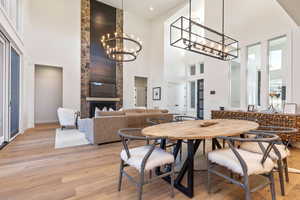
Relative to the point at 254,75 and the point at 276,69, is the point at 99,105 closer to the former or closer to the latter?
the point at 254,75

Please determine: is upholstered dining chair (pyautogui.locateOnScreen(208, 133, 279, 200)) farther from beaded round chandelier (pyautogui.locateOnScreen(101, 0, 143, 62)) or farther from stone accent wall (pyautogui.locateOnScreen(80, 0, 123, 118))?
stone accent wall (pyautogui.locateOnScreen(80, 0, 123, 118))

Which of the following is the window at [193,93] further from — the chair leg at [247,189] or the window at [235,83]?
the chair leg at [247,189]

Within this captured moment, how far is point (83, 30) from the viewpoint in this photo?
6.96 meters

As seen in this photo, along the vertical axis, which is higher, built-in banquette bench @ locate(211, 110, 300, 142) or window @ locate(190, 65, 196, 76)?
window @ locate(190, 65, 196, 76)

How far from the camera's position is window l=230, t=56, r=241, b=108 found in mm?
4797

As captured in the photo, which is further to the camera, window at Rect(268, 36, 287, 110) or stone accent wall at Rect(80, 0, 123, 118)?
stone accent wall at Rect(80, 0, 123, 118)

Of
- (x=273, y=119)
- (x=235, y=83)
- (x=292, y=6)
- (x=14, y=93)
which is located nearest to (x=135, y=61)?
(x=235, y=83)

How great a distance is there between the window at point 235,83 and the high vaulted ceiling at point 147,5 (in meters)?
4.33

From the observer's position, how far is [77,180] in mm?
1953

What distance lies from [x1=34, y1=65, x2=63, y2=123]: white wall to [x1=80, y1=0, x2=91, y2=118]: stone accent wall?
129cm

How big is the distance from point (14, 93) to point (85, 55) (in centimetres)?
354

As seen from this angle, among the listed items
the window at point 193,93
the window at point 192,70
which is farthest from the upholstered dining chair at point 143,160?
the window at point 192,70

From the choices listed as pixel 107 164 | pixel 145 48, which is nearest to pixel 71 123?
pixel 107 164

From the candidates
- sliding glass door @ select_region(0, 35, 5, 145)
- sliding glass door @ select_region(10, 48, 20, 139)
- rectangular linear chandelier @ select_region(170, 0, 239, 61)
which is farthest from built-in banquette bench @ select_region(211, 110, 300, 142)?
sliding glass door @ select_region(10, 48, 20, 139)
